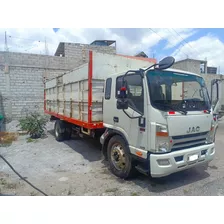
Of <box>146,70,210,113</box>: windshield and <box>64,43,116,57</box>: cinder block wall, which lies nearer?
<box>146,70,210,113</box>: windshield

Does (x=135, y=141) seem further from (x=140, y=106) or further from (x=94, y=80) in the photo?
(x=94, y=80)

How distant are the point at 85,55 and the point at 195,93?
962 cm

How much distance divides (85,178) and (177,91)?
2.58 metres

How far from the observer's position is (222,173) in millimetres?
4043

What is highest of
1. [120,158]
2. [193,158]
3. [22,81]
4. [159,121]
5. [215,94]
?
[22,81]

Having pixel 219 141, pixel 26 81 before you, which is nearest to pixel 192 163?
pixel 219 141

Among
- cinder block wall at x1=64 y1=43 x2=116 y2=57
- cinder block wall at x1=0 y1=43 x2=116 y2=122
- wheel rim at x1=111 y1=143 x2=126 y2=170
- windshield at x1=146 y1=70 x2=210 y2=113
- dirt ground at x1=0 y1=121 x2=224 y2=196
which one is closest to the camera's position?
windshield at x1=146 y1=70 x2=210 y2=113

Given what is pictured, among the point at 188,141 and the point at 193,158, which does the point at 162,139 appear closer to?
the point at 188,141

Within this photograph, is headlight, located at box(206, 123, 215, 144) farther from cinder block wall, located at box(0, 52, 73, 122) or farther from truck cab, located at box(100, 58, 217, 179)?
cinder block wall, located at box(0, 52, 73, 122)

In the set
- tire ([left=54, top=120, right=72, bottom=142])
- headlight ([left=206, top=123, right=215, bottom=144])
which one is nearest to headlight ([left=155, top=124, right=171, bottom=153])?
headlight ([left=206, top=123, right=215, bottom=144])

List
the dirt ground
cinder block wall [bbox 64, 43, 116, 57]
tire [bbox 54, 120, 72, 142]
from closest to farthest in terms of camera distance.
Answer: the dirt ground < tire [bbox 54, 120, 72, 142] < cinder block wall [bbox 64, 43, 116, 57]

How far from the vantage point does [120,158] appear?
3711mm

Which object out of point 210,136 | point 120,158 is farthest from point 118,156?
point 210,136

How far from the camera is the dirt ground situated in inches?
131
